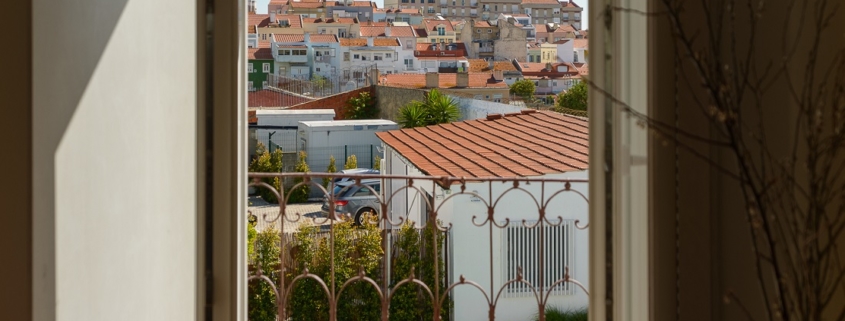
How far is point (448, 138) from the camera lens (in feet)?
20.1

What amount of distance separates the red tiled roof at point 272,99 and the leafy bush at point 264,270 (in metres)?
13.2

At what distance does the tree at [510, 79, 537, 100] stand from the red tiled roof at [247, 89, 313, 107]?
14.7ft

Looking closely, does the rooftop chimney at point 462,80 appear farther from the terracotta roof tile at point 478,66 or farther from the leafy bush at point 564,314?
the leafy bush at point 564,314

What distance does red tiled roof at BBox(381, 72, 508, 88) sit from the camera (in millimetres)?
16984

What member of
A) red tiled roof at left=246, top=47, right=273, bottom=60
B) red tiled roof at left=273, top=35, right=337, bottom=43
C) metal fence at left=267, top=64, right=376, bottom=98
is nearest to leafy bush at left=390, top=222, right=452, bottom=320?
metal fence at left=267, top=64, right=376, bottom=98

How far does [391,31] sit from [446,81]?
11.4 meters

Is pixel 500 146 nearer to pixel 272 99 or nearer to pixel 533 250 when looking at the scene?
pixel 533 250

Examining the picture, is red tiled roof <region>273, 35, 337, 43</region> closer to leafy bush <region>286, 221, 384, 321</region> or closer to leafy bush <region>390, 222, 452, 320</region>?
leafy bush <region>286, 221, 384, 321</region>

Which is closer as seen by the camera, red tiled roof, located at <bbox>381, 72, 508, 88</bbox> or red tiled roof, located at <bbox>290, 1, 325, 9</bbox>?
red tiled roof, located at <bbox>381, 72, 508, 88</bbox>
